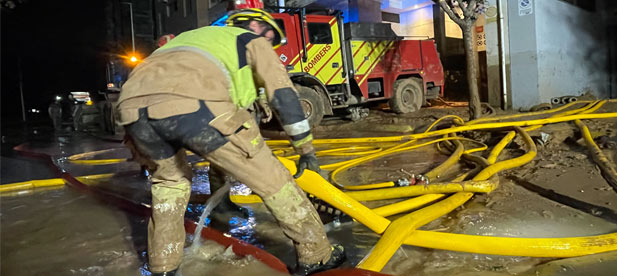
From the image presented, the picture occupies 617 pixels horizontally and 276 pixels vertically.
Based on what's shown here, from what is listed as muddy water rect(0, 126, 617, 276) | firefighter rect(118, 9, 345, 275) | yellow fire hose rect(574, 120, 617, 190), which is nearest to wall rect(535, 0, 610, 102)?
yellow fire hose rect(574, 120, 617, 190)

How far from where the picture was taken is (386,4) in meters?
15.5

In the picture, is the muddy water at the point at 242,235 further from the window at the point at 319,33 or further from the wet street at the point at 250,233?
the window at the point at 319,33

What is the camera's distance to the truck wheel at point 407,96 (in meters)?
9.69

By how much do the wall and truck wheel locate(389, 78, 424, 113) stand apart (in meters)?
2.74

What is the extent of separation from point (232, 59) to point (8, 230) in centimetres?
279

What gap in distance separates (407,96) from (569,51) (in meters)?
3.56

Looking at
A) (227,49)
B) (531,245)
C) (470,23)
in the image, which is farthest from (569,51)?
(227,49)

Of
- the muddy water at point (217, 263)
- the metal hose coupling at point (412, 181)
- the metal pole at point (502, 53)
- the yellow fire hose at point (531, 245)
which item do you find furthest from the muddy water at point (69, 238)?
the metal pole at point (502, 53)

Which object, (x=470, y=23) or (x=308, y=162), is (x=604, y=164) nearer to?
(x=308, y=162)

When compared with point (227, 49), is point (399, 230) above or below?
below

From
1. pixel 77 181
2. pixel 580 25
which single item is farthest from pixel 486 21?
pixel 77 181

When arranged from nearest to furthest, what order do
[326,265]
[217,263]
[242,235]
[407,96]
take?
[326,265]
[217,263]
[242,235]
[407,96]

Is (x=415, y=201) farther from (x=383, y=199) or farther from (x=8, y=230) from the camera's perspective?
(x=8, y=230)

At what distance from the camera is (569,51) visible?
8.81 m
